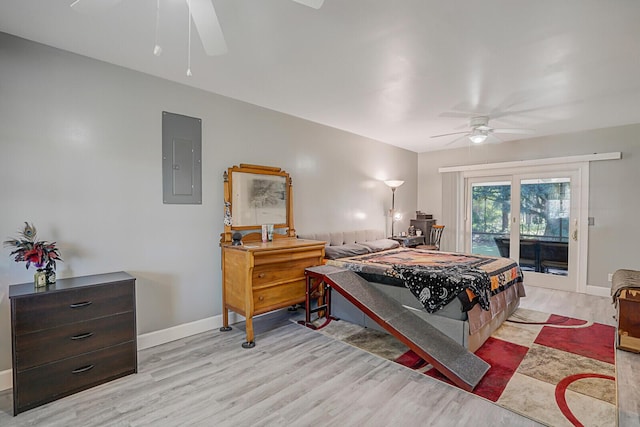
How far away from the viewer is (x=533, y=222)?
18.2 feet

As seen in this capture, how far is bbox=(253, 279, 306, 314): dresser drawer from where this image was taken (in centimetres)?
322

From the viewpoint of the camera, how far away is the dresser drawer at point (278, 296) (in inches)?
127

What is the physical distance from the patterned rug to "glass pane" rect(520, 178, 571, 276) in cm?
185

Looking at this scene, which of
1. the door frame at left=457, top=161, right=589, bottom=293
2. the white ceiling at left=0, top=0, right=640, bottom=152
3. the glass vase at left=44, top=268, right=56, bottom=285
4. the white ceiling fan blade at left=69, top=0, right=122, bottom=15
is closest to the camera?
the white ceiling fan blade at left=69, top=0, right=122, bottom=15

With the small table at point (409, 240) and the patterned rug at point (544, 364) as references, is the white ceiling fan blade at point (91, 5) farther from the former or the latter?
the small table at point (409, 240)

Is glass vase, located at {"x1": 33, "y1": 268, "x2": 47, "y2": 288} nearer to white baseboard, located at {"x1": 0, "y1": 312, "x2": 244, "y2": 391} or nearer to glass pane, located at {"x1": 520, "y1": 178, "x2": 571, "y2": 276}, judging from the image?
white baseboard, located at {"x1": 0, "y1": 312, "x2": 244, "y2": 391}

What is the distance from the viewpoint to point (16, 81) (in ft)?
7.86

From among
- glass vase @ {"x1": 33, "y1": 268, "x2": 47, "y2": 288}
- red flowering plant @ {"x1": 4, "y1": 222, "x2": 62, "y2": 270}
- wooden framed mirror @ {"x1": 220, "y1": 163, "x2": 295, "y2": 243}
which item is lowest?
glass vase @ {"x1": 33, "y1": 268, "x2": 47, "y2": 288}

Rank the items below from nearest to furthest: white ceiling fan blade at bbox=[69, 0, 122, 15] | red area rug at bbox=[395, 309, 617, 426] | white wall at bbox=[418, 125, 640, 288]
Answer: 1. white ceiling fan blade at bbox=[69, 0, 122, 15]
2. red area rug at bbox=[395, 309, 617, 426]
3. white wall at bbox=[418, 125, 640, 288]

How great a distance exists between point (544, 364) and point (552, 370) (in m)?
0.10

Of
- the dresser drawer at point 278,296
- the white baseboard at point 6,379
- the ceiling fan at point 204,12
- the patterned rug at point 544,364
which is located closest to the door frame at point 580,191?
the patterned rug at point 544,364

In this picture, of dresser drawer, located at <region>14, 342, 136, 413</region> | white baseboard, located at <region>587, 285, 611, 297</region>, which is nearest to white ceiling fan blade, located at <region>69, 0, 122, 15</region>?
dresser drawer, located at <region>14, 342, 136, 413</region>

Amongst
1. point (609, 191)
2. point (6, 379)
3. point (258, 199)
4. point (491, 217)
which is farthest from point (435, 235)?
point (6, 379)

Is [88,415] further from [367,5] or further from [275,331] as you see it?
[367,5]
